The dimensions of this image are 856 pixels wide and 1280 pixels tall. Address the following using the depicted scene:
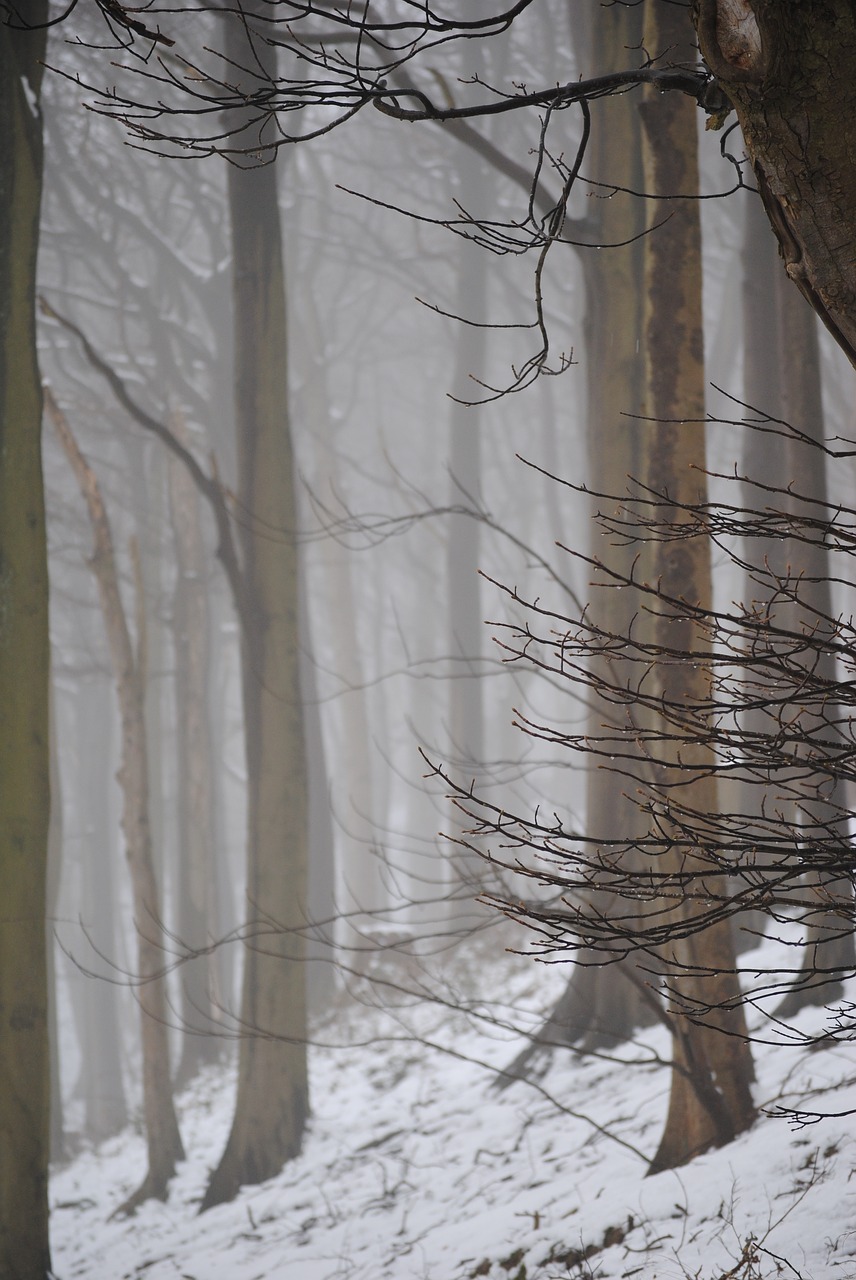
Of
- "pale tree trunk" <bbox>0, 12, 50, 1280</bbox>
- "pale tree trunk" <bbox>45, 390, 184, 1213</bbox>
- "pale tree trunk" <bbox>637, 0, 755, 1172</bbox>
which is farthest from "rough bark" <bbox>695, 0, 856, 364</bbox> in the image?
"pale tree trunk" <bbox>45, 390, 184, 1213</bbox>

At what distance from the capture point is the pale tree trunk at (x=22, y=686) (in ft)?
16.4

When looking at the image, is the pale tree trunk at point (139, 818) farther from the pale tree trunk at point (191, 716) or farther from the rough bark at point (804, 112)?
the rough bark at point (804, 112)

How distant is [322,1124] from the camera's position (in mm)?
7258

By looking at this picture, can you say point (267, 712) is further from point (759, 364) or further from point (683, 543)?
point (759, 364)

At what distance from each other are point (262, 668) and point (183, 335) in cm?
781

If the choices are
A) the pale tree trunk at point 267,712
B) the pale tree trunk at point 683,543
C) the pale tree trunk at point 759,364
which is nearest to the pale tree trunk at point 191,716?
the pale tree trunk at point 267,712

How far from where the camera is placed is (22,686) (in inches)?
208

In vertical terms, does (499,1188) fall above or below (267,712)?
below

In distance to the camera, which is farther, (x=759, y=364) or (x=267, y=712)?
(x=759, y=364)

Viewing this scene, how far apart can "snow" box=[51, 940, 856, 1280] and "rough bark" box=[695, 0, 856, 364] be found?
2681mm

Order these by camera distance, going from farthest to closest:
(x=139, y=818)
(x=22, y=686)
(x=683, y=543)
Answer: (x=139, y=818)
(x=22, y=686)
(x=683, y=543)

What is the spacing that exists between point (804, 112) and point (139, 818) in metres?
8.11

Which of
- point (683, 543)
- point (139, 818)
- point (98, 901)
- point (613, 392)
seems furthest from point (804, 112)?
point (98, 901)

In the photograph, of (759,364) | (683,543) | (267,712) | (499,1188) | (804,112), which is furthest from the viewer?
(759,364)
